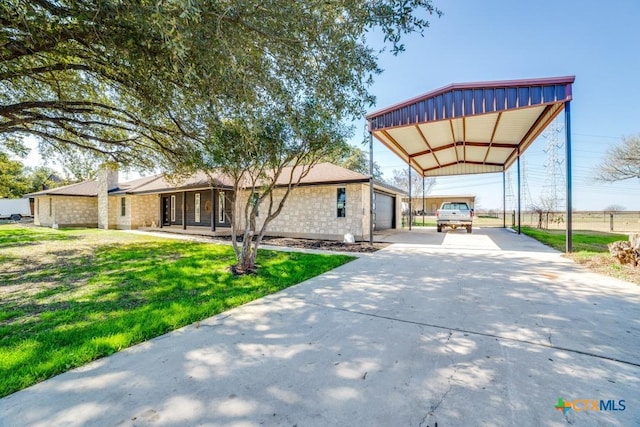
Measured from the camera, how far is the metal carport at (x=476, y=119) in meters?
7.75

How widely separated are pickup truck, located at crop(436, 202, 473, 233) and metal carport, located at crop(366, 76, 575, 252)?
3.17 meters

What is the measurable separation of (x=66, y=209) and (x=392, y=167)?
3630cm

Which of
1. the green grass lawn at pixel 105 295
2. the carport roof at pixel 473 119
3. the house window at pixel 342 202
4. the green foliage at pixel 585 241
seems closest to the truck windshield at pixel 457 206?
the carport roof at pixel 473 119

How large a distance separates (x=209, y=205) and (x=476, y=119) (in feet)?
49.0

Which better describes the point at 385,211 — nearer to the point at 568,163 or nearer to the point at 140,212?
the point at 568,163

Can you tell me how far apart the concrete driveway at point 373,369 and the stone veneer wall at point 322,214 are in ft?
24.5

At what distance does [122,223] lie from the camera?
1909 cm

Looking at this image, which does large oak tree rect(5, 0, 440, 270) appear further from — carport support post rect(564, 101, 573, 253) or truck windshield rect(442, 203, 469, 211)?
truck windshield rect(442, 203, 469, 211)

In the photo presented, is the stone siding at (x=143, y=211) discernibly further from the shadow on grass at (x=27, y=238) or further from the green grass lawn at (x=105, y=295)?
the green grass lawn at (x=105, y=295)

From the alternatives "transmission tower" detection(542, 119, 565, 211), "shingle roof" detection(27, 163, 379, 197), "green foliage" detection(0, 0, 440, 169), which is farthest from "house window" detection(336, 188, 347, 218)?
"transmission tower" detection(542, 119, 565, 211)

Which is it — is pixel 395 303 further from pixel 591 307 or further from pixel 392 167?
pixel 392 167

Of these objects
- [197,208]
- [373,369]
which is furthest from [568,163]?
[197,208]

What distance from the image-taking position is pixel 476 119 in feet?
33.2

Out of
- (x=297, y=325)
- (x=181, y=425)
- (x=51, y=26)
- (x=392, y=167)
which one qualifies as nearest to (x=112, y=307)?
(x=297, y=325)
